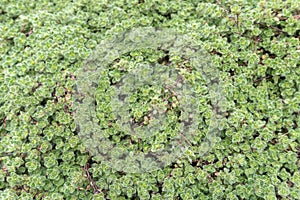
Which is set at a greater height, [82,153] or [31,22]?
[31,22]

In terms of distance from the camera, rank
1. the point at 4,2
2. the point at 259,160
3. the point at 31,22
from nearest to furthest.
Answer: the point at 259,160 < the point at 31,22 < the point at 4,2

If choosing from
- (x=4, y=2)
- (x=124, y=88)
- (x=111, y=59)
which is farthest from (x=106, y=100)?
(x=4, y=2)

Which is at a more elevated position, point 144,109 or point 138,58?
point 138,58

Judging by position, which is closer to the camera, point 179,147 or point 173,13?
point 179,147

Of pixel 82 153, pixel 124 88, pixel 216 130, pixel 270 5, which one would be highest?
pixel 270 5

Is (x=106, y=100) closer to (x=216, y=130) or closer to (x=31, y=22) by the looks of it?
(x=216, y=130)

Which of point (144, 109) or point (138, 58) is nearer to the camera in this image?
point (144, 109)

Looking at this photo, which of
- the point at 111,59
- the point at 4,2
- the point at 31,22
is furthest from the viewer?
the point at 4,2
